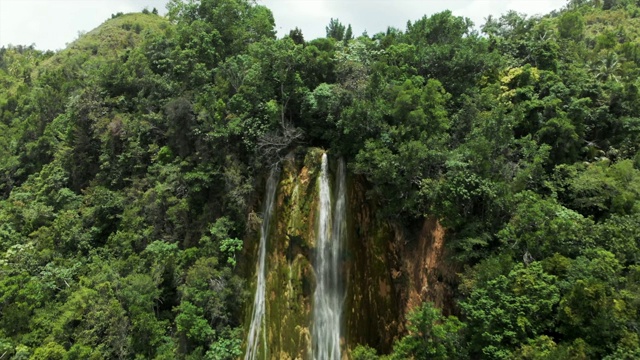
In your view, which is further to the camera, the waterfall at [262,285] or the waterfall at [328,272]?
the waterfall at [262,285]

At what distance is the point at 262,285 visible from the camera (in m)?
15.3

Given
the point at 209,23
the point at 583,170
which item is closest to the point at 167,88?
the point at 209,23

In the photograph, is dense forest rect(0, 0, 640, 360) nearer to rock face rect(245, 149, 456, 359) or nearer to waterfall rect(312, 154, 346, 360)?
rock face rect(245, 149, 456, 359)

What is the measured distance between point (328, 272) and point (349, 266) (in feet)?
2.76

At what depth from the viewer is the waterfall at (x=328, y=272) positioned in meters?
14.2

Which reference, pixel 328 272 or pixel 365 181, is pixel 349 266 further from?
pixel 365 181

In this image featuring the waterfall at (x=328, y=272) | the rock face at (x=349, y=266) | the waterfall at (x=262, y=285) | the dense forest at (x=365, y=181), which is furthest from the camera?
the waterfall at (x=262, y=285)

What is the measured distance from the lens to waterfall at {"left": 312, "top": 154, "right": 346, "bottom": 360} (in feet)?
46.5

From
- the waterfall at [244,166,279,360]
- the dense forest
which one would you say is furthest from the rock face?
the dense forest

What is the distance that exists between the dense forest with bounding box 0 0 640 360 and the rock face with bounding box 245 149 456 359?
587 millimetres

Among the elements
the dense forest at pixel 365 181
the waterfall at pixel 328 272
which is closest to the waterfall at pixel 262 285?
the dense forest at pixel 365 181

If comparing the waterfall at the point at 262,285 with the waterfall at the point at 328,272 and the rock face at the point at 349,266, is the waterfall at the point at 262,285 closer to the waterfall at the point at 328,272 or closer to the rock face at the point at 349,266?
the rock face at the point at 349,266

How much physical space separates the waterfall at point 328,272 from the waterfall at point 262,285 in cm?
200

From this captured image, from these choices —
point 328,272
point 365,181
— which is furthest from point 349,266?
point 365,181
